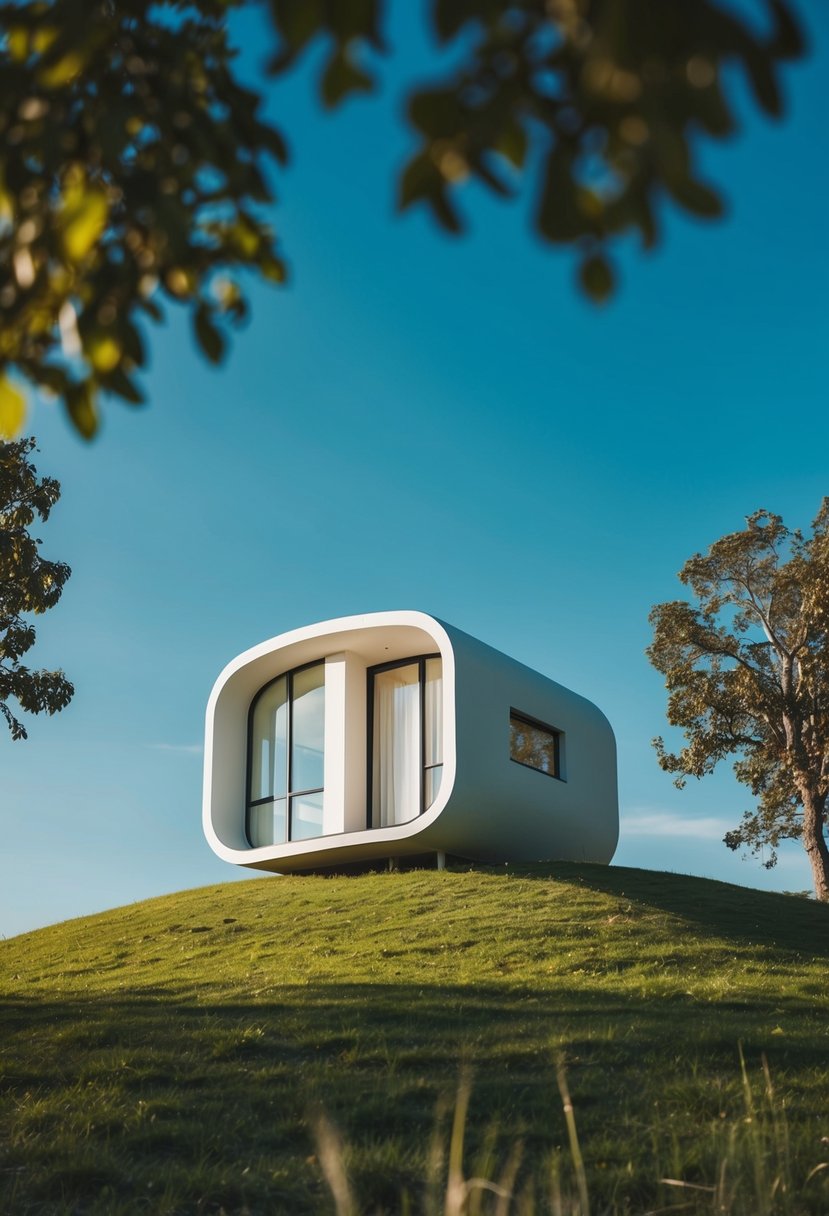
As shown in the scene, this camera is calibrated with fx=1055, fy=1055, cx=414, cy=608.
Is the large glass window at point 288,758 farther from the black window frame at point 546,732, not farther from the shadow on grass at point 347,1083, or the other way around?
the shadow on grass at point 347,1083

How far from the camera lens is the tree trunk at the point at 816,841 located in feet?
90.5

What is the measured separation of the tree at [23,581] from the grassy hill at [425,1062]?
4.51 meters

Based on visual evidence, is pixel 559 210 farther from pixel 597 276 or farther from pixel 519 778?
pixel 519 778

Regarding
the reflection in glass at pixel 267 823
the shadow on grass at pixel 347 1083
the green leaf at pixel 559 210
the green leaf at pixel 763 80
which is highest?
the green leaf at pixel 763 80

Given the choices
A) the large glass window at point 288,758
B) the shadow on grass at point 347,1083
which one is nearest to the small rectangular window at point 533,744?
the large glass window at point 288,758

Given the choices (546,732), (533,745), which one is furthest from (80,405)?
(546,732)

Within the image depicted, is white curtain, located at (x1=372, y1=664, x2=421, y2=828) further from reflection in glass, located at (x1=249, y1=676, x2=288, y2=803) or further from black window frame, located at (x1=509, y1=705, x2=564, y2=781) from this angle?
reflection in glass, located at (x1=249, y1=676, x2=288, y2=803)

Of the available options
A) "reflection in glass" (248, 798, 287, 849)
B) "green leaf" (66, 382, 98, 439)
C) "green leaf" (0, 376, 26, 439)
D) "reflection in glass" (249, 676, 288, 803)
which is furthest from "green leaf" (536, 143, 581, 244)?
"reflection in glass" (249, 676, 288, 803)

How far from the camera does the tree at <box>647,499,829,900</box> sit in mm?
28125

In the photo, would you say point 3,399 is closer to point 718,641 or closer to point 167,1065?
point 167,1065

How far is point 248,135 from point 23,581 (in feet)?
47.0

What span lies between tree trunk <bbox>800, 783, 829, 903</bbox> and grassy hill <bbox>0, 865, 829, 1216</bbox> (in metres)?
12.3

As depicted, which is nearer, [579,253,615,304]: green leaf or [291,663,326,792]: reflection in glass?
[579,253,615,304]: green leaf

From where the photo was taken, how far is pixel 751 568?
29734 mm
